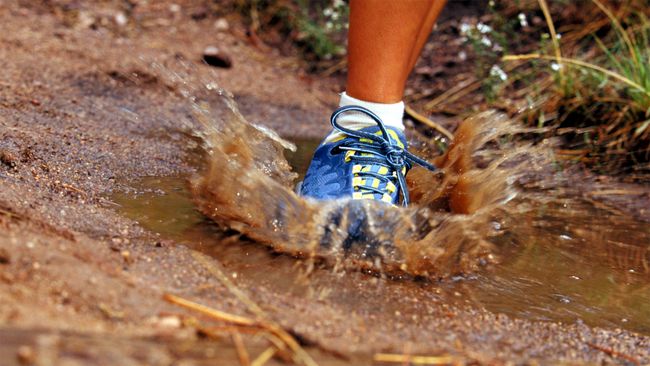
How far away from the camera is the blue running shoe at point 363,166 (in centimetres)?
192

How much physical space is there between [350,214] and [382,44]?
1.57 feet

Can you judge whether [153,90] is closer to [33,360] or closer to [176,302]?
[176,302]

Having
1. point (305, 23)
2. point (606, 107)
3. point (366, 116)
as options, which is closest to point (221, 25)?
point (305, 23)

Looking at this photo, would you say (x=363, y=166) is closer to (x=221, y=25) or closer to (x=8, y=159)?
(x=8, y=159)

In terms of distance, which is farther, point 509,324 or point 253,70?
point 253,70

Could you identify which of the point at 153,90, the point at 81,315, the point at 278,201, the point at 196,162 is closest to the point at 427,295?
the point at 278,201

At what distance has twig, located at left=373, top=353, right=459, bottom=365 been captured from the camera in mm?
1221

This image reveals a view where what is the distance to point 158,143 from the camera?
104 inches

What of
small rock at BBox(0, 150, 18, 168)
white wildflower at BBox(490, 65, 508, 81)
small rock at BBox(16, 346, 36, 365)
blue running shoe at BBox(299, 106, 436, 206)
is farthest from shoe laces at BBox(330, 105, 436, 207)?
white wildflower at BBox(490, 65, 508, 81)

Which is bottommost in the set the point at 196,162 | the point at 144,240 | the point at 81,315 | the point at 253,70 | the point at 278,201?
the point at 81,315

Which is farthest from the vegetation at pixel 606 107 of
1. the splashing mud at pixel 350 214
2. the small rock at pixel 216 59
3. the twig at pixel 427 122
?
→ the small rock at pixel 216 59

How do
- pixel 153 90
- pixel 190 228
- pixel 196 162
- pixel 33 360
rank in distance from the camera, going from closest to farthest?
pixel 33 360, pixel 190 228, pixel 196 162, pixel 153 90

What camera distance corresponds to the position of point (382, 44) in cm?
A: 194

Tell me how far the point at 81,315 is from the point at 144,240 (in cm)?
58
